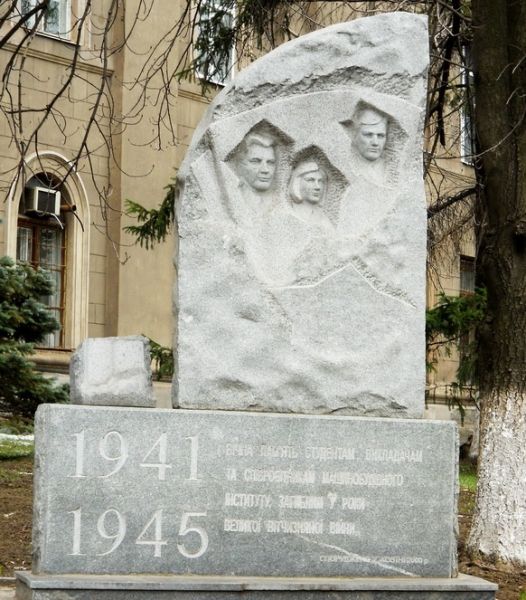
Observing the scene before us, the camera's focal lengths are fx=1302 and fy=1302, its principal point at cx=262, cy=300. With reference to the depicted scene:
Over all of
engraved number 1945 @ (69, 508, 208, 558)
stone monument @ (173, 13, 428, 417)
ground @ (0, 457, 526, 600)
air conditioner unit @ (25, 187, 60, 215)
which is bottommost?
ground @ (0, 457, 526, 600)

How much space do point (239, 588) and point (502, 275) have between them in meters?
4.39

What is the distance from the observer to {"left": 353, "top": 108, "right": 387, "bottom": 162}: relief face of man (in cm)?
688

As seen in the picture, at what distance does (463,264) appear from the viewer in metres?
24.3

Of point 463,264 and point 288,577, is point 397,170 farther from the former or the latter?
point 463,264

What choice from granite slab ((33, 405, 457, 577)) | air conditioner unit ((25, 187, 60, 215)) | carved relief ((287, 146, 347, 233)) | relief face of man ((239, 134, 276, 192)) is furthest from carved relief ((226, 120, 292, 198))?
air conditioner unit ((25, 187, 60, 215))

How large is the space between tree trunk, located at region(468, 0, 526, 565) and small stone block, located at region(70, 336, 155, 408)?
392cm

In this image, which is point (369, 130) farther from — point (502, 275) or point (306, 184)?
point (502, 275)

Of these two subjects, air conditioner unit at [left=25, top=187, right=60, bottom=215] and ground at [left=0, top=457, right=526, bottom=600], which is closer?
ground at [left=0, top=457, right=526, bottom=600]

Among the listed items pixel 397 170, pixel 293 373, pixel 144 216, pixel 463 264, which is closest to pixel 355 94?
pixel 397 170

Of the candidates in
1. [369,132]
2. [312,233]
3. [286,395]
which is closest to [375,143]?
[369,132]

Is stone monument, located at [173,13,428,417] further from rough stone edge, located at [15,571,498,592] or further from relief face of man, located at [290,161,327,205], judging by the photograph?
rough stone edge, located at [15,571,498,592]

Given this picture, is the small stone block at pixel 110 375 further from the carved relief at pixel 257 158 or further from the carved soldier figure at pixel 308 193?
the carved soldier figure at pixel 308 193

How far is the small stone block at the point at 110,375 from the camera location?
628 cm

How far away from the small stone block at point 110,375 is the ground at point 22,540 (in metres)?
2.72
